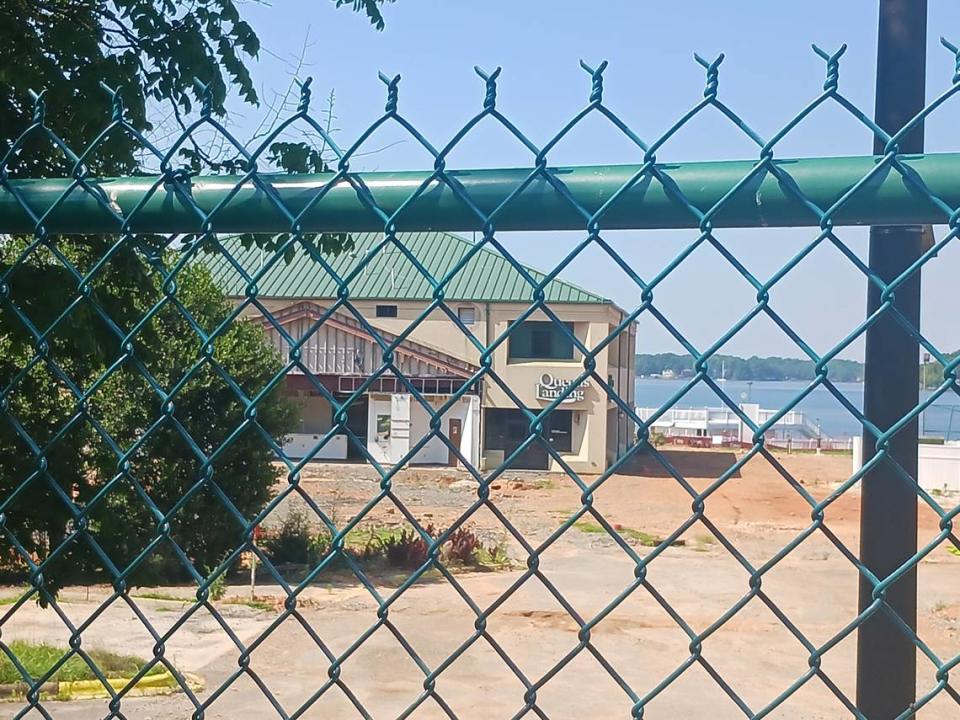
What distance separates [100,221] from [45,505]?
139 centimetres

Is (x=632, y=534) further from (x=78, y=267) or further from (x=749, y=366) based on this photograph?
(x=749, y=366)

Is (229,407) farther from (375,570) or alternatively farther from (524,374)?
(524,374)

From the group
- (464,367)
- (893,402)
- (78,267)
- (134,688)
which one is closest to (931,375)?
(893,402)

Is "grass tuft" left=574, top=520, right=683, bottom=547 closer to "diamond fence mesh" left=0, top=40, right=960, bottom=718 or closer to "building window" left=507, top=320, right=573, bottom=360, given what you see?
"building window" left=507, top=320, right=573, bottom=360

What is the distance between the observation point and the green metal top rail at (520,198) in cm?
133

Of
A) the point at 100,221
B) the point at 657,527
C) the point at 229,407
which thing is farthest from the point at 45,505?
the point at 657,527

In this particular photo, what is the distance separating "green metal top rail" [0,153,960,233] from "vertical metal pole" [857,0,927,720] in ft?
0.20

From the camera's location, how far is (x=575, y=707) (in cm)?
974

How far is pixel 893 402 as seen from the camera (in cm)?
137

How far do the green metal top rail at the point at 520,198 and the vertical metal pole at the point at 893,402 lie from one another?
6 cm

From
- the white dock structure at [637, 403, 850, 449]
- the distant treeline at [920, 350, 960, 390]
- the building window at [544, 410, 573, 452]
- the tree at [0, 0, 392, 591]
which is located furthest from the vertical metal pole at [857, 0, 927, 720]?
the white dock structure at [637, 403, 850, 449]

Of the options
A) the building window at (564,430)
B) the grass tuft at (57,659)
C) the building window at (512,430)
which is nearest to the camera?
the grass tuft at (57,659)

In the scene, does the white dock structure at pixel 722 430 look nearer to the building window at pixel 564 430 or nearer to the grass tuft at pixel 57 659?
the building window at pixel 564 430

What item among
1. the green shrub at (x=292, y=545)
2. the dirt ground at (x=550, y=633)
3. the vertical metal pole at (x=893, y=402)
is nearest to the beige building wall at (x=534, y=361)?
the dirt ground at (x=550, y=633)
